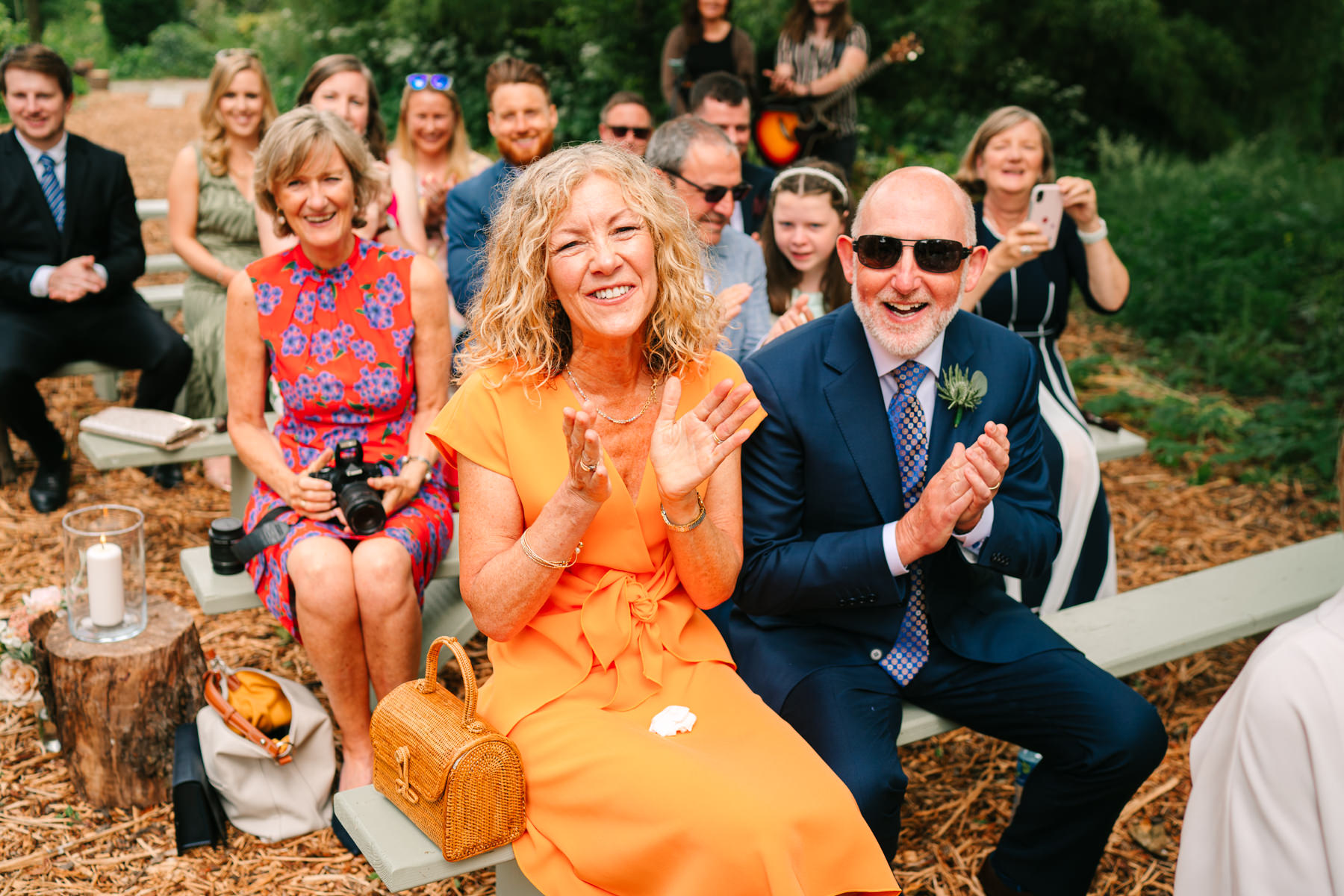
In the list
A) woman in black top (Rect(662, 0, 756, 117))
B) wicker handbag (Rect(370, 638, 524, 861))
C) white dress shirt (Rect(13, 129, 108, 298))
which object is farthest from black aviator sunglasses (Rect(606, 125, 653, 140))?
wicker handbag (Rect(370, 638, 524, 861))

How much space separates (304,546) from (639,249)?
49.8 inches

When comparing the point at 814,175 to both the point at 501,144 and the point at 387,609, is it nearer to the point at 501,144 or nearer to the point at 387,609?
the point at 501,144

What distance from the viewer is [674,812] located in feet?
6.77

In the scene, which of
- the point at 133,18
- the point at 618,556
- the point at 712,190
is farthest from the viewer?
the point at 133,18

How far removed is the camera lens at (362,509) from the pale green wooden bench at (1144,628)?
2.60 ft

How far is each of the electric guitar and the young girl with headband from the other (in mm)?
2799

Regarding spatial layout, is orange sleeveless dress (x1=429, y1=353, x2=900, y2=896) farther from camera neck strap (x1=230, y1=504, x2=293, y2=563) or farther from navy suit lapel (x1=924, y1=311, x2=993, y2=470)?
camera neck strap (x1=230, y1=504, x2=293, y2=563)

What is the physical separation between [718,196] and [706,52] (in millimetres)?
3485

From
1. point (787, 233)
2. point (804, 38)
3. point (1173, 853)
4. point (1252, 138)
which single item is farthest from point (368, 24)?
point (1173, 853)

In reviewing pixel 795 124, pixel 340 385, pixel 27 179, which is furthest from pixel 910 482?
pixel 795 124

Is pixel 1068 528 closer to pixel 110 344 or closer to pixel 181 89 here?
pixel 110 344

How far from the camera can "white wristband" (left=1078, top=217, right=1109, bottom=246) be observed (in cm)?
407

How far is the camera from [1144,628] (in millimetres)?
3107

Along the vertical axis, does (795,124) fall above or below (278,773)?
above
